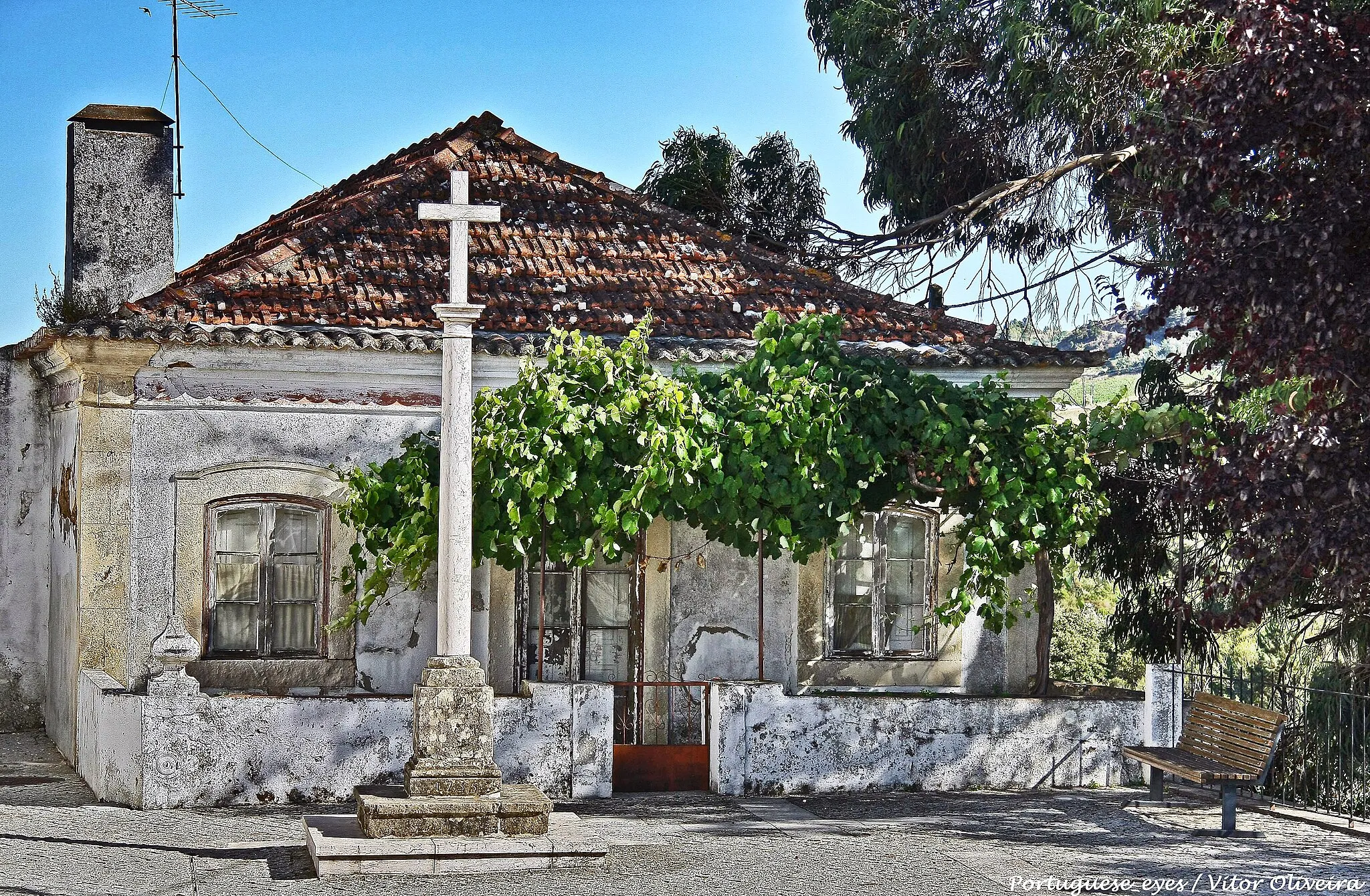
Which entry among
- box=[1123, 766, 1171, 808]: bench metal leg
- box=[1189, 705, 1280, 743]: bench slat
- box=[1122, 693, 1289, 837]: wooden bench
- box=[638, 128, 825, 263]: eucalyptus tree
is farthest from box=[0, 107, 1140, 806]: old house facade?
box=[638, 128, 825, 263]: eucalyptus tree

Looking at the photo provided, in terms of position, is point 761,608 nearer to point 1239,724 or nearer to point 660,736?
point 660,736

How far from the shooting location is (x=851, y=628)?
13.0 metres

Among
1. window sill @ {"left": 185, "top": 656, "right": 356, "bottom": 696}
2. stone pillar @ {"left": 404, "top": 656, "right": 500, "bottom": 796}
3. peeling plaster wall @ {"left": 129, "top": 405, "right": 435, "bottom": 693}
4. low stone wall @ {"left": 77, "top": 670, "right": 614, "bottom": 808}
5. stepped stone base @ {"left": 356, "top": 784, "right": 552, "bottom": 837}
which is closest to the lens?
stepped stone base @ {"left": 356, "top": 784, "right": 552, "bottom": 837}

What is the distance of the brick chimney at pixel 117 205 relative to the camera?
1298 cm

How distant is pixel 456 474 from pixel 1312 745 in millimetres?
8380

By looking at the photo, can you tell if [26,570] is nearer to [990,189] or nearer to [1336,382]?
[990,189]

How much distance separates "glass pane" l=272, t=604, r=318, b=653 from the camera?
39.5ft

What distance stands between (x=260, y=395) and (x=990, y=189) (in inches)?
307

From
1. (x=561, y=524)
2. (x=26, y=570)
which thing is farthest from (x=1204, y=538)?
(x=26, y=570)

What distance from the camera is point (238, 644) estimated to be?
1195cm

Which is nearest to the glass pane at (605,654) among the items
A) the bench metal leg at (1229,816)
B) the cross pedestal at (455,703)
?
the cross pedestal at (455,703)

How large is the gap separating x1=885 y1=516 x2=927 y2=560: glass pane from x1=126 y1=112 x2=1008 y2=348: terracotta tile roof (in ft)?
5.38

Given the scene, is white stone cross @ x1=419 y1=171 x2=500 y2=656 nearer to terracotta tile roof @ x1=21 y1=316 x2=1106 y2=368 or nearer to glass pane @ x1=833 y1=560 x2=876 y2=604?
terracotta tile roof @ x1=21 y1=316 x2=1106 y2=368

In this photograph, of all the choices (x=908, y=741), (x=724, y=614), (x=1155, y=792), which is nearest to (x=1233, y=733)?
(x=1155, y=792)
